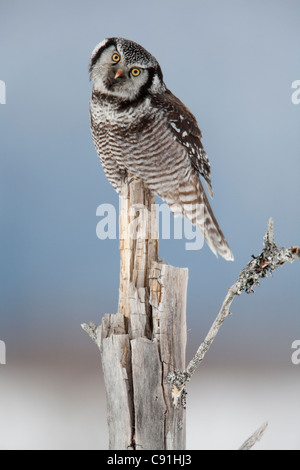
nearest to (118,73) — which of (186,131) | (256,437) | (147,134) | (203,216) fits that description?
(147,134)

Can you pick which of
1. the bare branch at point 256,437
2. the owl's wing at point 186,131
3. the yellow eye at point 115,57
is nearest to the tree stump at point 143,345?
the bare branch at point 256,437

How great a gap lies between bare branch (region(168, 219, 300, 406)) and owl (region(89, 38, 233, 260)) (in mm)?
570

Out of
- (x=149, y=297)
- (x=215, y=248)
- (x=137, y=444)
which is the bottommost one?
(x=137, y=444)

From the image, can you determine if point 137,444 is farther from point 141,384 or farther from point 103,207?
point 103,207

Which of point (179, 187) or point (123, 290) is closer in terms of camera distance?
point (123, 290)

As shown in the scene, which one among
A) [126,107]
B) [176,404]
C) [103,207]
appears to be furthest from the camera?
[103,207]

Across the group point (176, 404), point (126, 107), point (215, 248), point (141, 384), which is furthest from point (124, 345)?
point (126, 107)

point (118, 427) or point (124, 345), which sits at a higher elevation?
point (124, 345)

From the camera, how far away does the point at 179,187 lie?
1984mm

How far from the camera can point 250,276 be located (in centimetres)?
145

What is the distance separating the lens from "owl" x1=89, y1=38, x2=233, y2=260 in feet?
5.80

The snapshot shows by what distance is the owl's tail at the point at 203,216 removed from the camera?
2.02 metres

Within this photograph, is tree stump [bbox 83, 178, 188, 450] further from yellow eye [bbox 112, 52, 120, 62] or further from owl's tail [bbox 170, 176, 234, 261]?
yellow eye [bbox 112, 52, 120, 62]

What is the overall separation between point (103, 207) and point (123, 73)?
59 cm
